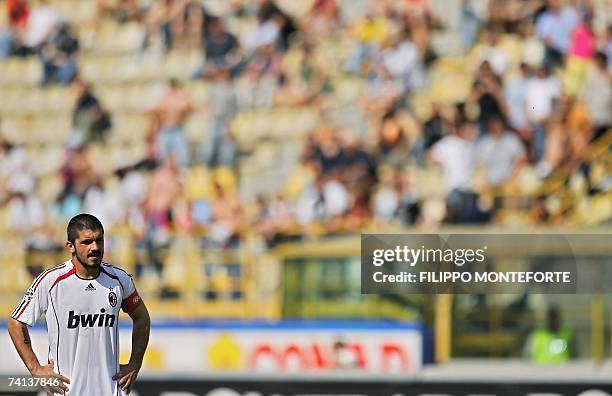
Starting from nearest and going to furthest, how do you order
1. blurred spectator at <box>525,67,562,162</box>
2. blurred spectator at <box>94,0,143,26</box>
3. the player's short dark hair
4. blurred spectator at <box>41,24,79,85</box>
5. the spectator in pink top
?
the player's short dark hair → blurred spectator at <box>525,67,562,162</box> → the spectator in pink top → blurred spectator at <box>41,24,79,85</box> → blurred spectator at <box>94,0,143,26</box>

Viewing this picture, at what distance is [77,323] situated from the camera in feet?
15.6

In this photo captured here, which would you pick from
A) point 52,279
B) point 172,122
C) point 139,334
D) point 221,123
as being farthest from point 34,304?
point 221,123

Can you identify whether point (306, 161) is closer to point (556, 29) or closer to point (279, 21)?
point (279, 21)

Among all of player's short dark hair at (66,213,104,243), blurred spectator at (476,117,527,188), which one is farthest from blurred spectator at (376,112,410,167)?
player's short dark hair at (66,213,104,243)

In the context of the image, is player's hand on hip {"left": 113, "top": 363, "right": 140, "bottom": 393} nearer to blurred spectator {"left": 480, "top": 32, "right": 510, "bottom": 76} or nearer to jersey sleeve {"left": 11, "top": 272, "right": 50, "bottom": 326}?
jersey sleeve {"left": 11, "top": 272, "right": 50, "bottom": 326}

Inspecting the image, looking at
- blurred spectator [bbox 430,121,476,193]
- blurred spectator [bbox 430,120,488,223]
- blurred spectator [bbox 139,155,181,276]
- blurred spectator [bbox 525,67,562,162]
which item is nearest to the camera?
blurred spectator [bbox 430,120,488,223]

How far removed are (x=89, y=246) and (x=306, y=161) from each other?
6824 mm

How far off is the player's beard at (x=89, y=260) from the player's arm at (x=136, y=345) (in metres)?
0.33

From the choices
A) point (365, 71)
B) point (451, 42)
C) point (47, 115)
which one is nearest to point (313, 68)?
point (365, 71)

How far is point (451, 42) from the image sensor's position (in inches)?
484

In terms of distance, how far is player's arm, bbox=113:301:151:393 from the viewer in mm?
4852

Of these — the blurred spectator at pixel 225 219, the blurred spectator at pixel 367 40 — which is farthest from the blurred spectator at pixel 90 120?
the blurred spectator at pixel 367 40

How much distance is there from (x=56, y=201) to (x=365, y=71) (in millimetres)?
3254

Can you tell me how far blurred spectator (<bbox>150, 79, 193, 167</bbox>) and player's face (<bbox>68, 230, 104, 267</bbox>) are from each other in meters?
7.11
